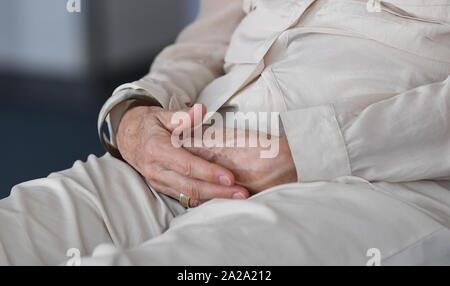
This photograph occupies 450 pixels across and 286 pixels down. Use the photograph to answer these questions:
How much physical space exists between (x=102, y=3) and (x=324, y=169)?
2.54 metres

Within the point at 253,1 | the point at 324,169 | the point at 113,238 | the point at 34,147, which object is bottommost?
the point at 34,147

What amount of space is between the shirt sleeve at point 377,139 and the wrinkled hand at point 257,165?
3 cm

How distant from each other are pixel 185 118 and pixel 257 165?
140mm

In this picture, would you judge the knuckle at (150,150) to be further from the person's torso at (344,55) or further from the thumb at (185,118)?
the person's torso at (344,55)

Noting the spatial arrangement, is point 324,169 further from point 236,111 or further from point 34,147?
point 34,147

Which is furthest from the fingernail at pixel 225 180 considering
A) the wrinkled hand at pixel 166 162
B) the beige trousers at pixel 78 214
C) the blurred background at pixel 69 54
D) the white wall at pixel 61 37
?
the white wall at pixel 61 37

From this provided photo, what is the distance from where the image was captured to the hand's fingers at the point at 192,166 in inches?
30.6

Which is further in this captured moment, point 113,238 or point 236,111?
point 236,111

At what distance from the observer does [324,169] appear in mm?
744

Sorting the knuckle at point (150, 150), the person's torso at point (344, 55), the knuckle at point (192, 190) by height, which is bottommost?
the knuckle at point (192, 190)

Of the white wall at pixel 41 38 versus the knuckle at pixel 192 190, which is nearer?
the knuckle at pixel 192 190

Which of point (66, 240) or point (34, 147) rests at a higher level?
point (66, 240)
